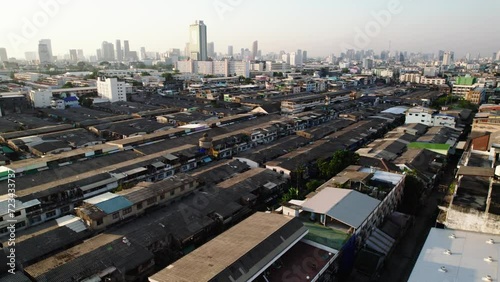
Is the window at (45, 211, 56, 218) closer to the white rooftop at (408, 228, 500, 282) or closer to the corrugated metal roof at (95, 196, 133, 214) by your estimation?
the corrugated metal roof at (95, 196, 133, 214)

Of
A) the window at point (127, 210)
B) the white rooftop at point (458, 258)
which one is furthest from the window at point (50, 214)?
the white rooftop at point (458, 258)

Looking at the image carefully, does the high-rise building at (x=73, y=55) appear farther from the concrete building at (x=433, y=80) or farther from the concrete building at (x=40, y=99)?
the concrete building at (x=433, y=80)

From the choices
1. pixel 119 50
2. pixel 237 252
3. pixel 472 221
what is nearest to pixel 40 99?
Answer: pixel 237 252

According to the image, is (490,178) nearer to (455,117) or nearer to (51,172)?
(455,117)

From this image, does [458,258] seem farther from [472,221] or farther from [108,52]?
[108,52]

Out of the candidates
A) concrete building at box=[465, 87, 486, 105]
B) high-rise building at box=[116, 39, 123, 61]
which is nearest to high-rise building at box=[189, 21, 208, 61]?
high-rise building at box=[116, 39, 123, 61]

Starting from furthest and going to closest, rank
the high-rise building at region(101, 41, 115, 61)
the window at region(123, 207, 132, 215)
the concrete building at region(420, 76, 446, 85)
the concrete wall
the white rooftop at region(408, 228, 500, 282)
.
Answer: the high-rise building at region(101, 41, 115, 61) < the concrete building at region(420, 76, 446, 85) < the window at region(123, 207, 132, 215) < the concrete wall < the white rooftop at region(408, 228, 500, 282)
